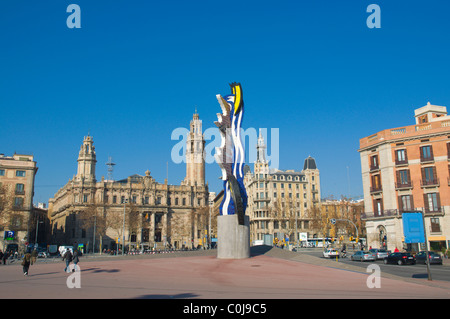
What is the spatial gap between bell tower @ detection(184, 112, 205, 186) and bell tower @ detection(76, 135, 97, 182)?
26.4 metres

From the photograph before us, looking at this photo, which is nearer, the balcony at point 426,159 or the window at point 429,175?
the window at point 429,175

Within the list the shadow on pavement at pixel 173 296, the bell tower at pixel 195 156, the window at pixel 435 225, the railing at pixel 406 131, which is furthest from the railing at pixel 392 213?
the bell tower at pixel 195 156

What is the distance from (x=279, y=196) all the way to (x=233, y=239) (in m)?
72.4

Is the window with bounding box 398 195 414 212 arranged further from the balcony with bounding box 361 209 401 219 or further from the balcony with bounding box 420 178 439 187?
the balcony with bounding box 420 178 439 187

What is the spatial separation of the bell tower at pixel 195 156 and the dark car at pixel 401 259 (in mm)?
75481

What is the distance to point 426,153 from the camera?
4834 centimetres

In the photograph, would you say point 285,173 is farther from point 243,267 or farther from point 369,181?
point 243,267

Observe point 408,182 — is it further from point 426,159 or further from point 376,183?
point 376,183

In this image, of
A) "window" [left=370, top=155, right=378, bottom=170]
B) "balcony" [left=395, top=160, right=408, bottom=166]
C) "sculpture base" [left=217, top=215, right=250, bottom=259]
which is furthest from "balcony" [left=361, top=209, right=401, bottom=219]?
"sculpture base" [left=217, top=215, right=250, bottom=259]

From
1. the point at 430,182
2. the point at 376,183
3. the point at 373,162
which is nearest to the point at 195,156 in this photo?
the point at 373,162

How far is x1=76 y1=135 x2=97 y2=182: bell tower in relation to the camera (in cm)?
9469

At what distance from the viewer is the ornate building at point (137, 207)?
88.1 metres

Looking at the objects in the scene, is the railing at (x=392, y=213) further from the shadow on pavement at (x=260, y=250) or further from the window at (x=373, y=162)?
the shadow on pavement at (x=260, y=250)
